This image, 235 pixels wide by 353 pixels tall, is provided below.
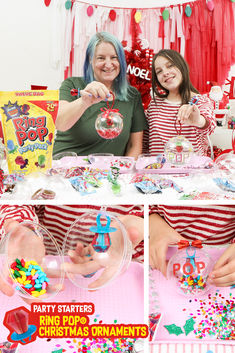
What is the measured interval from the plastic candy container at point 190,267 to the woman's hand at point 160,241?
1.5 inches

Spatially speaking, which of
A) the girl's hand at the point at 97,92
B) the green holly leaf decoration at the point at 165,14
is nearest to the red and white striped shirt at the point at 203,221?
the girl's hand at the point at 97,92

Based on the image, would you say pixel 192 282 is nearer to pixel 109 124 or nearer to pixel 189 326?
pixel 189 326

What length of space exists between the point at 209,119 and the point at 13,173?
1227 millimetres

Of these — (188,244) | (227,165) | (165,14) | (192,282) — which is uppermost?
(165,14)

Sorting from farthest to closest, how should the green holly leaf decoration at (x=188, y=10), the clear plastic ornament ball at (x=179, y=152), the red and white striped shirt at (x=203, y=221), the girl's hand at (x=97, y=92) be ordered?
the green holly leaf decoration at (x=188, y=10), the girl's hand at (x=97, y=92), the clear plastic ornament ball at (x=179, y=152), the red and white striped shirt at (x=203, y=221)

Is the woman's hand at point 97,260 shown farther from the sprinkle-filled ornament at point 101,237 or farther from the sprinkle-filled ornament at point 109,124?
the sprinkle-filled ornament at point 109,124

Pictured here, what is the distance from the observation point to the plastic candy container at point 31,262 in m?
0.97

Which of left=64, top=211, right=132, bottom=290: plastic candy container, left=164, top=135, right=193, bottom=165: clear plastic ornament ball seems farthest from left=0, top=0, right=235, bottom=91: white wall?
left=64, top=211, right=132, bottom=290: plastic candy container

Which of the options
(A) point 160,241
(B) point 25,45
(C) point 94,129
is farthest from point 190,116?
(B) point 25,45

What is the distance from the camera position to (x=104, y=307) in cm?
106

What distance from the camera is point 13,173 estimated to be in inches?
46.1

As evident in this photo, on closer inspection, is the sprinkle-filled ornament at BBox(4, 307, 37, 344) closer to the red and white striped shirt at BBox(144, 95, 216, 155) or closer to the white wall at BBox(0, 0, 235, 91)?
the red and white striped shirt at BBox(144, 95, 216, 155)

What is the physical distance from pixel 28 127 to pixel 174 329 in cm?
70

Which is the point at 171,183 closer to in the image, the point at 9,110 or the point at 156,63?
the point at 9,110
